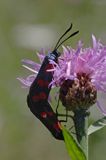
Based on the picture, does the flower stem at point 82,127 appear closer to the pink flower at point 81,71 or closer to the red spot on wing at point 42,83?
the pink flower at point 81,71

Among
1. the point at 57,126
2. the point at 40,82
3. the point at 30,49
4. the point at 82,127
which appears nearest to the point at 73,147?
the point at 82,127

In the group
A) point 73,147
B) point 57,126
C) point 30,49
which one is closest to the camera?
point 73,147

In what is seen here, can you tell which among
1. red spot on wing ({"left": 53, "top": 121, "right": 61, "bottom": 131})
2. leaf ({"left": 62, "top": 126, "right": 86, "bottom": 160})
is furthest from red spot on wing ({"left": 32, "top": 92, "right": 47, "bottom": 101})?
A: leaf ({"left": 62, "top": 126, "right": 86, "bottom": 160})

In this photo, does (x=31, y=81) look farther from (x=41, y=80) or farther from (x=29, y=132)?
(x=29, y=132)

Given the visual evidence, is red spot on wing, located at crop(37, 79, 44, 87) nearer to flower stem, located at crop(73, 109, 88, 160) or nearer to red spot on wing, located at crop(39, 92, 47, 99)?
red spot on wing, located at crop(39, 92, 47, 99)

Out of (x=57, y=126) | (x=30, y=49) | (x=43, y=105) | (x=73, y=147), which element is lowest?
(x=73, y=147)

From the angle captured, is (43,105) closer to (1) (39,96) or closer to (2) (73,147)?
(1) (39,96)

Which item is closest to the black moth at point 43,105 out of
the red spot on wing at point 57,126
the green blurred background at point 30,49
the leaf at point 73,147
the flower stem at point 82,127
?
the red spot on wing at point 57,126
